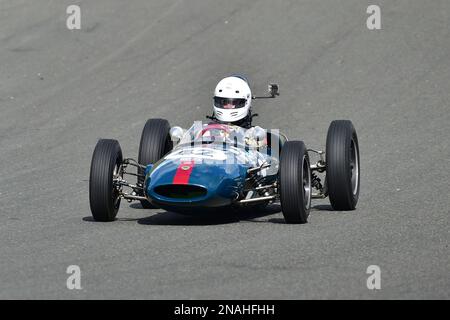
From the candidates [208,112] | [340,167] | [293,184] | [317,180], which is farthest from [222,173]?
[208,112]

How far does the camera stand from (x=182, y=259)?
383 inches

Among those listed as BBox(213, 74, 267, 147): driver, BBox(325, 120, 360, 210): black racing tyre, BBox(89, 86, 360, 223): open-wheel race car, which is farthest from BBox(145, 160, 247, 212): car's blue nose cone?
BBox(213, 74, 267, 147): driver

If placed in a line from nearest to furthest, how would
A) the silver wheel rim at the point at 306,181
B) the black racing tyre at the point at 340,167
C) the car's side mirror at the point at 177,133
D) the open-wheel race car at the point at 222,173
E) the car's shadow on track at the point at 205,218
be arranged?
the open-wheel race car at the point at 222,173, the car's shadow on track at the point at 205,218, the silver wheel rim at the point at 306,181, the black racing tyre at the point at 340,167, the car's side mirror at the point at 177,133

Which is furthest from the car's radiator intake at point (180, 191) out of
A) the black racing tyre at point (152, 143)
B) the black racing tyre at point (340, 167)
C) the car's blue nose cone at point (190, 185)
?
the black racing tyre at point (340, 167)

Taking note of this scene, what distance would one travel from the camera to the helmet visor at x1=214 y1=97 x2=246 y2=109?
43.1 ft

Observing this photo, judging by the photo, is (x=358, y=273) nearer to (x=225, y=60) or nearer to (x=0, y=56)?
(x=225, y=60)

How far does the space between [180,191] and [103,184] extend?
892 mm

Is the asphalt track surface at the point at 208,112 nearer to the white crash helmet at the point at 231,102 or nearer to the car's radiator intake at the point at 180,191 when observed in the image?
the car's radiator intake at the point at 180,191

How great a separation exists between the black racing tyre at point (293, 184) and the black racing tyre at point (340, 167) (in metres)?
0.69

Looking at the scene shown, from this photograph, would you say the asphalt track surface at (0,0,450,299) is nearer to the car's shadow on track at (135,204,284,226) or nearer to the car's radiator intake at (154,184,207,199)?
the car's shadow on track at (135,204,284,226)

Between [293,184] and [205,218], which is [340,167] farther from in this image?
[205,218]

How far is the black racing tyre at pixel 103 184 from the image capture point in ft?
38.1

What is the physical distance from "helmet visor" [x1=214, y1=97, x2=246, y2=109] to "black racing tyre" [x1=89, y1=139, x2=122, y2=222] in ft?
5.64

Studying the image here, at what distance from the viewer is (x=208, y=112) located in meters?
19.8
